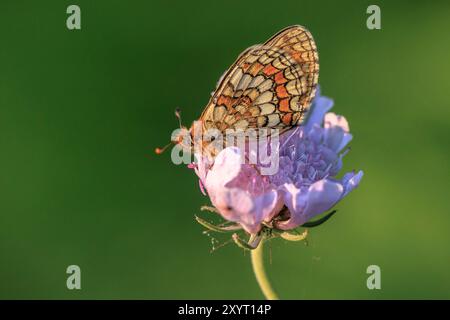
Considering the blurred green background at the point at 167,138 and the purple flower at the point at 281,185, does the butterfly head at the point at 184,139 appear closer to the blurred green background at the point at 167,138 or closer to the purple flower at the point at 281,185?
the purple flower at the point at 281,185

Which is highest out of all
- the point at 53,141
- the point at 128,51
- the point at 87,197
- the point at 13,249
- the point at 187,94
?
the point at 128,51

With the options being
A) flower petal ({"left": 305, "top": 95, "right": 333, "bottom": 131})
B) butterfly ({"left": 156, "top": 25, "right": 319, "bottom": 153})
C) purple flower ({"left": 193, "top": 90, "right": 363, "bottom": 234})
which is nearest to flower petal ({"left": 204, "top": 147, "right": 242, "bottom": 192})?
purple flower ({"left": 193, "top": 90, "right": 363, "bottom": 234})

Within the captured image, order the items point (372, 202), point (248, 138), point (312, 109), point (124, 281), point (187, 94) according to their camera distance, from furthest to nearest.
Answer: point (187, 94) < point (372, 202) < point (124, 281) < point (312, 109) < point (248, 138)

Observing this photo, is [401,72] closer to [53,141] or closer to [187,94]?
[187,94]

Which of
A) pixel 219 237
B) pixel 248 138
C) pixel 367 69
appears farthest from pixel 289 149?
pixel 367 69

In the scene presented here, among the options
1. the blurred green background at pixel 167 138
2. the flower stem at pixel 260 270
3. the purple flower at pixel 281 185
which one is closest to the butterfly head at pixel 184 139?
the purple flower at pixel 281 185

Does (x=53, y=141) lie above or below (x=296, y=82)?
above

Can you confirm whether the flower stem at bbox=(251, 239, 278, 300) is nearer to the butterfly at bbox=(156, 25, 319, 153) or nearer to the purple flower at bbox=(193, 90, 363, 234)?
the purple flower at bbox=(193, 90, 363, 234)
